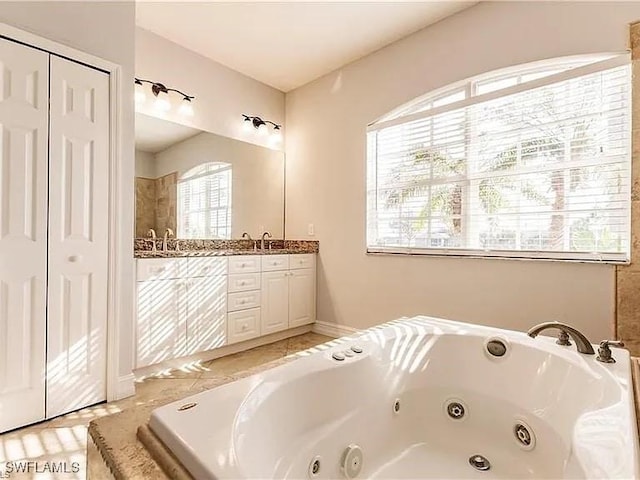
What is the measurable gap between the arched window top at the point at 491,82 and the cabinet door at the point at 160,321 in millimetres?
2210

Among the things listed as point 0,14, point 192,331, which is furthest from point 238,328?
point 0,14

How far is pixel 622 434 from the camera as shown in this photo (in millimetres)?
865

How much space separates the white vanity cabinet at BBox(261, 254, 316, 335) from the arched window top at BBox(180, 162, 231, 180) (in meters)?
0.94

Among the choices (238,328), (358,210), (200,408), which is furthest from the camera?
(358,210)

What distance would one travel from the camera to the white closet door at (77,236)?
181cm

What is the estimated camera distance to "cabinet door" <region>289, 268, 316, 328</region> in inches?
131

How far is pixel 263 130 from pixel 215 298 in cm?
187

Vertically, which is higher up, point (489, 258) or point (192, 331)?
point (489, 258)

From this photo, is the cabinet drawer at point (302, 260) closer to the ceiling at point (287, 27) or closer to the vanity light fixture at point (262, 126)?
the vanity light fixture at point (262, 126)

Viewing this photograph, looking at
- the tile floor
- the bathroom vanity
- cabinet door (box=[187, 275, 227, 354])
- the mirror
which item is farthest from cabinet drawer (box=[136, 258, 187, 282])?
the tile floor

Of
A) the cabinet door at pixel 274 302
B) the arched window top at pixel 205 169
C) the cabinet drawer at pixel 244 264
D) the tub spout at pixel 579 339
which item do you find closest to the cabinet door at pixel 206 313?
→ the cabinet drawer at pixel 244 264

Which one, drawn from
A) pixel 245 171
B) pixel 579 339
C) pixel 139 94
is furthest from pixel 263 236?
pixel 579 339

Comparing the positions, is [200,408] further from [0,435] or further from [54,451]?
[0,435]

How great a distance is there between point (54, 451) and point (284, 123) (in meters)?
3.32
